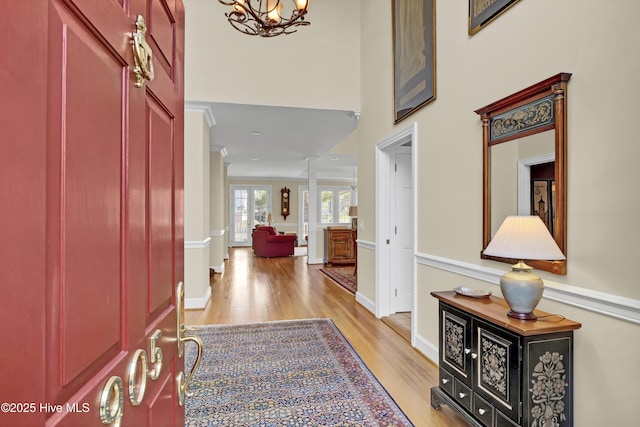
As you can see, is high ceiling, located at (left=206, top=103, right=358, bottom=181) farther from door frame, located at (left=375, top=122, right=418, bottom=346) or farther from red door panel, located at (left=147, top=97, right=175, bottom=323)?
red door panel, located at (left=147, top=97, right=175, bottom=323)

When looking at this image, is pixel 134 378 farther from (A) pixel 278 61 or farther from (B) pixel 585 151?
(A) pixel 278 61

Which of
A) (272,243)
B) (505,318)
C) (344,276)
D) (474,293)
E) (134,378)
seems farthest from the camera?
(272,243)

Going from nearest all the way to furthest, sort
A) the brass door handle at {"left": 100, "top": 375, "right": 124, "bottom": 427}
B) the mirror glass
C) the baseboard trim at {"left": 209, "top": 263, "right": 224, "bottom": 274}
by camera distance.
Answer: the brass door handle at {"left": 100, "top": 375, "right": 124, "bottom": 427}
the mirror glass
the baseboard trim at {"left": 209, "top": 263, "right": 224, "bottom": 274}

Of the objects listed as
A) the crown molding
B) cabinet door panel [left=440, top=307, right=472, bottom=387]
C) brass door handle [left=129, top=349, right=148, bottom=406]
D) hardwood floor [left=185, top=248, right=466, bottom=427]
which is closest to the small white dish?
cabinet door panel [left=440, top=307, right=472, bottom=387]

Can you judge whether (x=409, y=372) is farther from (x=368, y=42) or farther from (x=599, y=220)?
(x=368, y=42)

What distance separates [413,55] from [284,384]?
2.99 metres

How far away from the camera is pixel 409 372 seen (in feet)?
8.42

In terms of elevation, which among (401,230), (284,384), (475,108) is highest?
(475,108)

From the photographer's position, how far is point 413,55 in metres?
3.07

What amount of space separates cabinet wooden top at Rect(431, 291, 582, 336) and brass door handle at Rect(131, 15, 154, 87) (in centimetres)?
165

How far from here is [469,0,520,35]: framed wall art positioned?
2009 millimetres

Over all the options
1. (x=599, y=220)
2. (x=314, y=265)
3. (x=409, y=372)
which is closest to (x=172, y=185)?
(x=599, y=220)

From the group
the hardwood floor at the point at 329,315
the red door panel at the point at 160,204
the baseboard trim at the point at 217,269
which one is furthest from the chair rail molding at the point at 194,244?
the red door panel at the point at 160,204

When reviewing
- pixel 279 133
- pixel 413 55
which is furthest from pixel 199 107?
pixel 413 55
